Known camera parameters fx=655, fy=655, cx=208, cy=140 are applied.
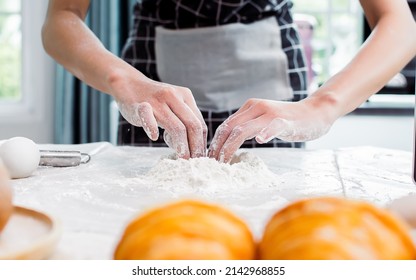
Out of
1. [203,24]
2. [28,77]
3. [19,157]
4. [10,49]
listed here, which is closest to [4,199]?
[19,157]

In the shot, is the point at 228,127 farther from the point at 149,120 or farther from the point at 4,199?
the point at 4,199

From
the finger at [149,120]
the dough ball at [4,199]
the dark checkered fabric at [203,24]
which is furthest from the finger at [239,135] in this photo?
the dough ball at [4,199]

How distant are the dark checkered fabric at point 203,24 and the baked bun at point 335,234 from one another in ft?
3.77

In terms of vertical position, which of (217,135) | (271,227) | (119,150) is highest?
(271,227)

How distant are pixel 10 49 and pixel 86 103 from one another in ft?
2.01

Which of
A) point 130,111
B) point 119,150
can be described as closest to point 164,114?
point 130,111

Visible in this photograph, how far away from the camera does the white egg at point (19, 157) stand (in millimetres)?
1023

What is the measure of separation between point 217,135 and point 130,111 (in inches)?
6.9

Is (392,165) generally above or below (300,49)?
below

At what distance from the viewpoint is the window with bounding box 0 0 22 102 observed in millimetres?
3395

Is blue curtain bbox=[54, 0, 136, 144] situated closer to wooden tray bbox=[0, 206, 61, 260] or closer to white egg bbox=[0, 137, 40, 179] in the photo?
white egg bbox=[0, 137, 40, 179]

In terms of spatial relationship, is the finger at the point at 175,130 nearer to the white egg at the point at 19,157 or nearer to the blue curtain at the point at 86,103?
the white egg at the point at 19,157

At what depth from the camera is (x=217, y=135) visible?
1136mm

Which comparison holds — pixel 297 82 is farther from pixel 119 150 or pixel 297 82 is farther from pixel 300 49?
pixel 119 150
